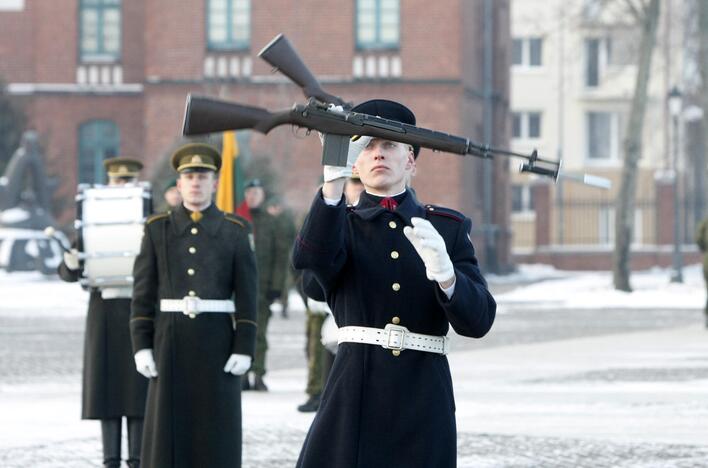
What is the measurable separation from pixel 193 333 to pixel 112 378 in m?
1.58

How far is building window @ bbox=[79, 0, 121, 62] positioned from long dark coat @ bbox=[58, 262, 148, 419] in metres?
36.2

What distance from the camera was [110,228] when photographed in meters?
10.8

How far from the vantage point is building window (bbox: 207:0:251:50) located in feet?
142

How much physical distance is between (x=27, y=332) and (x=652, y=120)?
46.8m

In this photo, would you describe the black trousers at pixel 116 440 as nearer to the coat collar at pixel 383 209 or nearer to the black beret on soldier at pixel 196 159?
the black beret on soldier at pixel 196 159

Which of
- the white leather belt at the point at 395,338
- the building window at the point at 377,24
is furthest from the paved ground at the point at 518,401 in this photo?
the building window at the point at 377,24

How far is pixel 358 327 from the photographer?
19.3ft

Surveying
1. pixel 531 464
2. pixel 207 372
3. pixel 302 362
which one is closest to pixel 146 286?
pixel 207 372

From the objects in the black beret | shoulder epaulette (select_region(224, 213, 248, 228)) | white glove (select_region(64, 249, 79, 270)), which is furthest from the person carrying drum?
the black beret

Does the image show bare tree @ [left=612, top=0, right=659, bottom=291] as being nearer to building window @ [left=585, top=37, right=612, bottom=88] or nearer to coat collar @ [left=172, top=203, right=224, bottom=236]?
coat collar @ [left=172, top=203, right=224, bottom=236]

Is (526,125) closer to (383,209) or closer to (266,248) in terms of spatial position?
(266,248)

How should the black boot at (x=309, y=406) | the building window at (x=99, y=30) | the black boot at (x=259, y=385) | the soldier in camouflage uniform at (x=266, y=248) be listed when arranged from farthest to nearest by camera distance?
1. the building window at (x=99, y=30)
2. the soldier in camouflage uniform at (x=266, y=248)
3. the black boot at (x=259, y=385)
4. the black boot at (x=309, y=406)

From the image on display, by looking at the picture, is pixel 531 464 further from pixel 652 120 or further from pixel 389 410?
pixel 652 120

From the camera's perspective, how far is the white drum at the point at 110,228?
1061 centimetres
